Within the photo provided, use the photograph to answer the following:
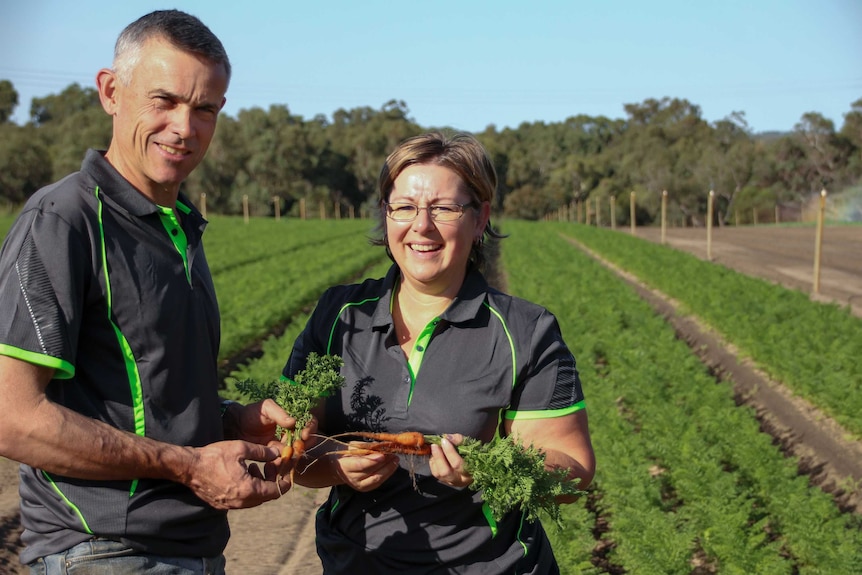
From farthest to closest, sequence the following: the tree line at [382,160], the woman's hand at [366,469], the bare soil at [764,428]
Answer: the tree line at [382,160]
the bare soil at [764,428]
the woman's hand at [366,469]

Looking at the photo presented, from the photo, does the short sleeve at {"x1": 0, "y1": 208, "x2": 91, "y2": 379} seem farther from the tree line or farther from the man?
the tree line

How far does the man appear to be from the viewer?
1944 millimetres

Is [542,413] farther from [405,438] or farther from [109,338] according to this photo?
[109,338]

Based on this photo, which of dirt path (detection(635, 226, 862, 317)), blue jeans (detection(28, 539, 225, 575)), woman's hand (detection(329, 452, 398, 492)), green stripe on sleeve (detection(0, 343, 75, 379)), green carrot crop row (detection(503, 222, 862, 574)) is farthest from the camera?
dirt path (detection(635, 226, 862, 317))

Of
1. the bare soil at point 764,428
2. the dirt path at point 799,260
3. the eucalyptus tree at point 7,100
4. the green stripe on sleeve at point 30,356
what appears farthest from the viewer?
the eucalyptus tree at point 7,100

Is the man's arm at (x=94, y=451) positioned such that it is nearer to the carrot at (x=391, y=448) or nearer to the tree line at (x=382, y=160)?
the carrot at (x=391, y=448)

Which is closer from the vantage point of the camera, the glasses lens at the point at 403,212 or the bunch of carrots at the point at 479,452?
the bunch of carrots at the point at 479,452

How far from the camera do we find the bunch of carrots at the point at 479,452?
7.25ft

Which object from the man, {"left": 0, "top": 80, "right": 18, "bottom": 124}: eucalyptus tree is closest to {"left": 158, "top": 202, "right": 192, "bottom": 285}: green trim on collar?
the man

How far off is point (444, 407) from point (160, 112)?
1.08m

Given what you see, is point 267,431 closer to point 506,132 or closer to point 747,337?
point 747,337

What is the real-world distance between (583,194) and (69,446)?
88.0 meters

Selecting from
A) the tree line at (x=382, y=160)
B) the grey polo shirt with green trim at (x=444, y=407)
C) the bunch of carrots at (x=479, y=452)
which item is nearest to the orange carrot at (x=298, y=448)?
the bunch of carrots at (x=479, y=452)

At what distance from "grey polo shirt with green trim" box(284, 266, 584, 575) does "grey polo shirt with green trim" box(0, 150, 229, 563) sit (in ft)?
1.53
